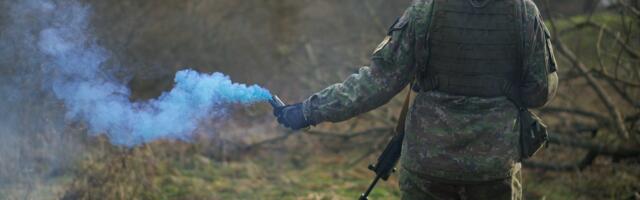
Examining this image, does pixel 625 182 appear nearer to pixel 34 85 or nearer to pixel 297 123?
pixel 297 123

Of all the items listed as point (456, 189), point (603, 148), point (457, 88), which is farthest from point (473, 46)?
point (603, 148)

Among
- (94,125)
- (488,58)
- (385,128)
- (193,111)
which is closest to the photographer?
(488,58)

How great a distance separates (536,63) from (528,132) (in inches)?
12.7

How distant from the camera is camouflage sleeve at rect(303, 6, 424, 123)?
125 inches

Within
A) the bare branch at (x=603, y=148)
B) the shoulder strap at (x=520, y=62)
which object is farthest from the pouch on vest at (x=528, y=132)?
the bare branch at (x=603, y=148)

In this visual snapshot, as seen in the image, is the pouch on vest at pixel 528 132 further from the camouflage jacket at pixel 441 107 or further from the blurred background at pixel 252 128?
the blurred background at pixel 252 128

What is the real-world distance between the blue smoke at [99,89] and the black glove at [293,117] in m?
0.18

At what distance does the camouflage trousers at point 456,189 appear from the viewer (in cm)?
325

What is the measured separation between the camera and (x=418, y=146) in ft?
10.7

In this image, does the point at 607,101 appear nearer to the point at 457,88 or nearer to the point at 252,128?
the point at 457,88

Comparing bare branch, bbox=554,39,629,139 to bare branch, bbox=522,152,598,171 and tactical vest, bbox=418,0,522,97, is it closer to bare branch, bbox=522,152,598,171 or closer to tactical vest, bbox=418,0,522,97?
bare branch, bbox=522,152,598,171

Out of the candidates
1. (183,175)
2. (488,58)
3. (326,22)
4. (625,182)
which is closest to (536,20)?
(488,58)

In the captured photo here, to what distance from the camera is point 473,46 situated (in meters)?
3.13

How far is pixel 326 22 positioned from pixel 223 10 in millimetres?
3248
